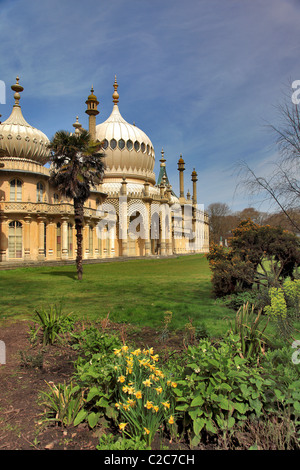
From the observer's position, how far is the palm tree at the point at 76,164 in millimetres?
18938

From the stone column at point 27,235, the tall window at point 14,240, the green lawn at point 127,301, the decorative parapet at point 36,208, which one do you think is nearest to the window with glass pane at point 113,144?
the decorative parapet at point 36,208

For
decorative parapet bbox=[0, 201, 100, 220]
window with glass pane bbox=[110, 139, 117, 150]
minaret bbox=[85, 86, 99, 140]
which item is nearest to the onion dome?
decorative parapet bbox=[0, 201, 100, 220]

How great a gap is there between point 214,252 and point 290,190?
6.81 m

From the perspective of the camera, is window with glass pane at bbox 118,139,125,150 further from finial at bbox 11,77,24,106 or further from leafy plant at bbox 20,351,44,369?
leafy plant at bbox 20,351,44,369

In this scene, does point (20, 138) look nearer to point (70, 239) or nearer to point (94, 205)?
point (70, 239)

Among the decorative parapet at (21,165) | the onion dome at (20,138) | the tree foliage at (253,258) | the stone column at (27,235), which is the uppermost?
the onion dome at (20,138)

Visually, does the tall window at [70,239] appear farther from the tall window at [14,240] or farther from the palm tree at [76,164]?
the palm tree at [76,164]

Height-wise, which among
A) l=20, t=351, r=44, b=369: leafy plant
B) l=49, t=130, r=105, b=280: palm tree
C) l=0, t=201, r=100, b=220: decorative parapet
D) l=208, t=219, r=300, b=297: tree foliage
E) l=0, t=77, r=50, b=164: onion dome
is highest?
l=0, t=77, r=50, b=164: onion dome

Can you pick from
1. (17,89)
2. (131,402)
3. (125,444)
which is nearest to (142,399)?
(131,402)

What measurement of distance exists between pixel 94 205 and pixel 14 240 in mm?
11490

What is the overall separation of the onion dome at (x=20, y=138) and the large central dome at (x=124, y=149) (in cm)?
1406

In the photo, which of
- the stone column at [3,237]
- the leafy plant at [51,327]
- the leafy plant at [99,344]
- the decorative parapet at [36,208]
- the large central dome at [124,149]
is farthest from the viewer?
the large central dome at [124,149]

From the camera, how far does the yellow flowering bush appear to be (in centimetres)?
339

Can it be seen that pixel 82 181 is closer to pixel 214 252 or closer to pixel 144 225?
pixel 214 252
